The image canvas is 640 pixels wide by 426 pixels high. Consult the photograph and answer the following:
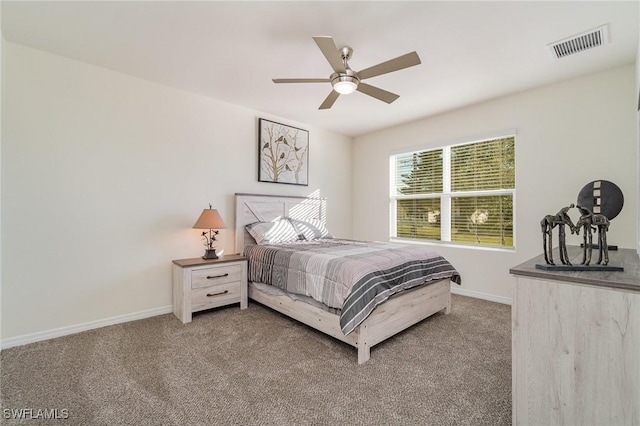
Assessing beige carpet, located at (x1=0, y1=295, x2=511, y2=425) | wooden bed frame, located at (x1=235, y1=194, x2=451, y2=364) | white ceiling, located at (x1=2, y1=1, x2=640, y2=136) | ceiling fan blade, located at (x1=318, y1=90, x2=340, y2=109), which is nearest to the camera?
beige carpet, located at (x1=0, y1=295, x2=511, y2=425)

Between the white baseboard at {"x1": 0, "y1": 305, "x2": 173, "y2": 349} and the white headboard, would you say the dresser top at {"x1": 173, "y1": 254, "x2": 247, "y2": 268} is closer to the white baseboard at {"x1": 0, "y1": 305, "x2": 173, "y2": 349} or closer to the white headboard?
the white headboard

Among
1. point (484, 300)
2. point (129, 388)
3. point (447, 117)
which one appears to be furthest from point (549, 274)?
point (447, 117)

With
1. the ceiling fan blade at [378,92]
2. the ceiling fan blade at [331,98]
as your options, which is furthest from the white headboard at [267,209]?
the ceiling fan blade at [378,92]

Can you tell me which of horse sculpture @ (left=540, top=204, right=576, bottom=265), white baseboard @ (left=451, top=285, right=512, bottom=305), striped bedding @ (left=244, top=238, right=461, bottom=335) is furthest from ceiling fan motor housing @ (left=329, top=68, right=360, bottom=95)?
white baseboard @ (left=451, top=285, right=512, bottom=305)

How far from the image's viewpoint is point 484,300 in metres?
3.60

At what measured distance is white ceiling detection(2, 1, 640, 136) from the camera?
6.57 feet

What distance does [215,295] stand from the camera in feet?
10.00

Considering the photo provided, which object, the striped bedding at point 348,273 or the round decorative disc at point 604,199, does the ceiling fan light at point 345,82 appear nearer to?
the striped bedding at point 348,273

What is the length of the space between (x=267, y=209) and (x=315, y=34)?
2.29 metres

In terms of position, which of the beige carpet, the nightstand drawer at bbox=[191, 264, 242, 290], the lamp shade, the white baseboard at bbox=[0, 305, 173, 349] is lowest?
the beige carpet

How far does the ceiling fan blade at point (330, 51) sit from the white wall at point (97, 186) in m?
2.04

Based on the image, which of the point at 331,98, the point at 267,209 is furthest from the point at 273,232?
the point at 331,98

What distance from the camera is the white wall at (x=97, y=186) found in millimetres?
2391

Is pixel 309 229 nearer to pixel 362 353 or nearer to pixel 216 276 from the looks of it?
pixel 216 276
